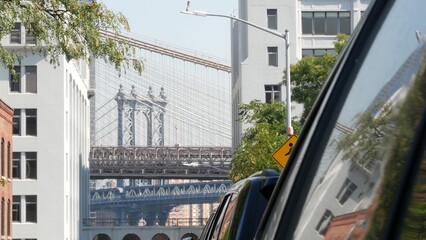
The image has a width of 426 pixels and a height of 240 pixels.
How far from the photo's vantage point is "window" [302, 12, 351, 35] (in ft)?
295

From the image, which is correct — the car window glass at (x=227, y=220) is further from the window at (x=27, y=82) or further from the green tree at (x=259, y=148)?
the window at (x=27, y=82)

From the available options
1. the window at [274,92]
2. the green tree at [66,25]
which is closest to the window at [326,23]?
the window at [274,92]

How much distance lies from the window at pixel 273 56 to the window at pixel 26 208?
63.1 ft

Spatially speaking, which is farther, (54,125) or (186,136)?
(186,136)

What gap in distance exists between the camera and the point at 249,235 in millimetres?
7711

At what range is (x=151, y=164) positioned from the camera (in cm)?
14338

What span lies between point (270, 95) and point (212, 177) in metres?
54.2

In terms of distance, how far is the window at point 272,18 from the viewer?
8725cm

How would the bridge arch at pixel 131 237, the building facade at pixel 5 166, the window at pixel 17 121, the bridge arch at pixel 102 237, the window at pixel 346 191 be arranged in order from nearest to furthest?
the window at pixel 346 191
the building facade at pixel 5 166
the window at pixel 17 121
the bridge arch at pixel 102 237
the bridge arch at pixel 131 237

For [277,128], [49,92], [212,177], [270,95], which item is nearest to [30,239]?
[49,92]

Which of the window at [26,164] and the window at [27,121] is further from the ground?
the window at [27,121]

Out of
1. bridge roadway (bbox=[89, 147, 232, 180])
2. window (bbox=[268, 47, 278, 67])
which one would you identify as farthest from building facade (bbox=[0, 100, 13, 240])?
bridge roadway (bbox=[89, 147, 232, 180])

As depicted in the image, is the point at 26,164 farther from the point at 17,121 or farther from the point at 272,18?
the point at 272,18

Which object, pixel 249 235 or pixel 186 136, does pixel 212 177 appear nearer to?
pixel 186 136
